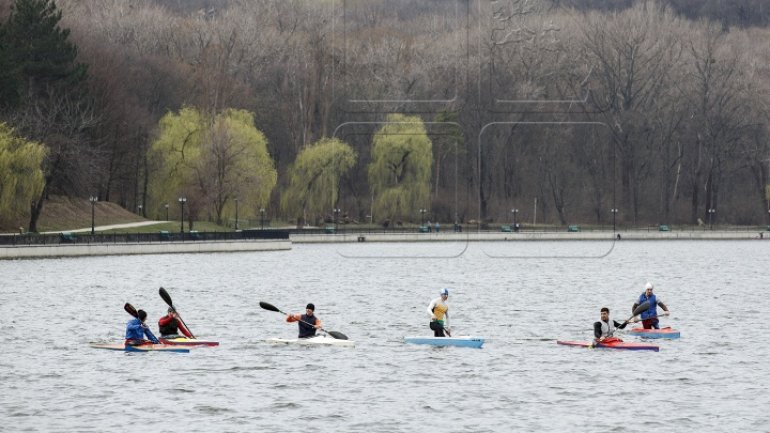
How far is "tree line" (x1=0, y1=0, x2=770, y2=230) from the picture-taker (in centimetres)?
10844

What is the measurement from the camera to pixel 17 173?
3548 inches

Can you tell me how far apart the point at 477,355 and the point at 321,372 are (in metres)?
6.11

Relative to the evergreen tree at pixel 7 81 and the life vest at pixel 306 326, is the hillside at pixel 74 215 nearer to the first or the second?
the evergreen tree at pixel 7 81

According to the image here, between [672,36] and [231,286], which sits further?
[672,36]

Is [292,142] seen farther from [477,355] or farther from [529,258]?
[477,355]

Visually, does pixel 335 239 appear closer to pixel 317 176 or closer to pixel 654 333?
pixel 317 176

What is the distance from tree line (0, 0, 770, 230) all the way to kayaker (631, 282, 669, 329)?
53.3 metres

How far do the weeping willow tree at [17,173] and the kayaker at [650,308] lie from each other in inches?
2066

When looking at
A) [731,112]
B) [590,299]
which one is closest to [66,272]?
[590,299]

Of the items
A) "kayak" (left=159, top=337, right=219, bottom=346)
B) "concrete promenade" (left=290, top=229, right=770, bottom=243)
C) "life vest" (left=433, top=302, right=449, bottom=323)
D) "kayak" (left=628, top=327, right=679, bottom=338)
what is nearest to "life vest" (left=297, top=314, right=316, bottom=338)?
"kayak" (left=159, top=337, right=219, bottom=346)

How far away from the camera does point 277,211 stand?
12925 cm

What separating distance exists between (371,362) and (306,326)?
2.33 meters

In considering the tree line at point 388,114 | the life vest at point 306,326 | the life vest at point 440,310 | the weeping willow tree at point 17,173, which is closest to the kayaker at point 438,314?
the life vest at point 440,310

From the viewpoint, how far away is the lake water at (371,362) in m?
34.3
